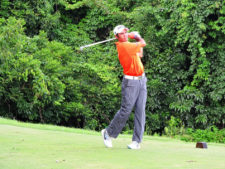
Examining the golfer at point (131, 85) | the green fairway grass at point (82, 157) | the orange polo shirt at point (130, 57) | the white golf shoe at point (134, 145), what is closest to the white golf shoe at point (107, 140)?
the golfer at point (131, 85)

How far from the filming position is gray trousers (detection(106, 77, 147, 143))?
6914 millimetres

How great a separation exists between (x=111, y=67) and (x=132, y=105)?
39.7ft

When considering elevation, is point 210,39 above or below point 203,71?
above

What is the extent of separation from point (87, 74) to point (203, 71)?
4.68 metres

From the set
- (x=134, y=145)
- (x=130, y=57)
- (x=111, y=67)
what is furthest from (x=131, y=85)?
(x=111, y=67)

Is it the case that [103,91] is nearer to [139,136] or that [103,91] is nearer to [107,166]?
[139,136]

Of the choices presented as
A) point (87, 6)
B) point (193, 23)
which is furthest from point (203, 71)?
point (87, 6)

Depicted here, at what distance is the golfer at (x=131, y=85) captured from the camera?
6.81m

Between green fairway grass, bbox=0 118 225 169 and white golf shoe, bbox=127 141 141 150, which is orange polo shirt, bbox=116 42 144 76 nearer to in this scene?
white golf shoe, bbox=127 141 141 150

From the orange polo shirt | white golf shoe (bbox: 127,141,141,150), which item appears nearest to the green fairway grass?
white golf shoe (bbox: 127,141,141,150)

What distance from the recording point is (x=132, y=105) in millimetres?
6945

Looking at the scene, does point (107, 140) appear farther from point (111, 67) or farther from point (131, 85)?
point (111, 67)

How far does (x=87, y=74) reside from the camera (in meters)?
18.1

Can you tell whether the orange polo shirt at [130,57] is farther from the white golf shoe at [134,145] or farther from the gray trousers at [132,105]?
the white golf shoe at [134,145]
